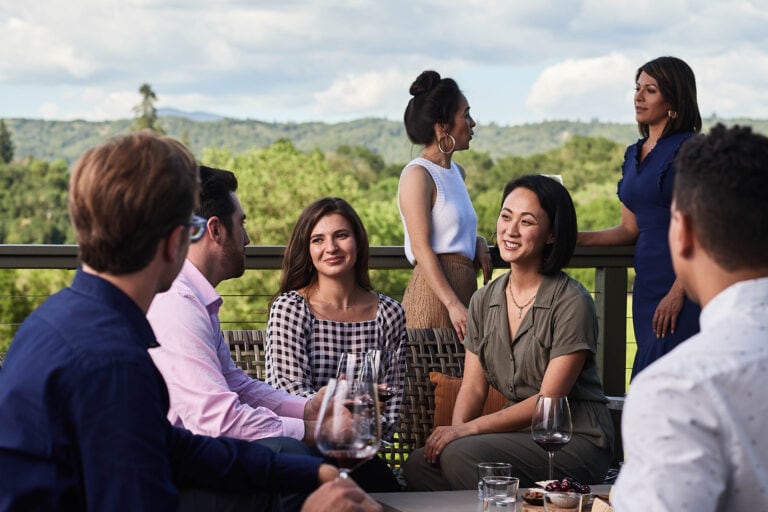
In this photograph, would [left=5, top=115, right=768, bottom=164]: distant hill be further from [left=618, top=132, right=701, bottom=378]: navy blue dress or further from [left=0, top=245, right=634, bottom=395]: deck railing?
[left=618, top=132, right=701, bottom=378]: navy blue dress

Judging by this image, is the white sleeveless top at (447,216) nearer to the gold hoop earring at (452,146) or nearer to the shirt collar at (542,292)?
the gold hoop earring at (452,146)

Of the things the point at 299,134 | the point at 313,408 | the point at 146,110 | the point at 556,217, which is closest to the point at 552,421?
the point at 313,408

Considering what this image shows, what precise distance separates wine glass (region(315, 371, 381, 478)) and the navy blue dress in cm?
203

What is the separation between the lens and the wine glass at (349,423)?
1.82 meters

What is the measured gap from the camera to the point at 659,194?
12.1 feet

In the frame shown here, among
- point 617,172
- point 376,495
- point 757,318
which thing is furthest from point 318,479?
point 617,172

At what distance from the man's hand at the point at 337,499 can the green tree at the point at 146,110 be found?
3559 centimetres

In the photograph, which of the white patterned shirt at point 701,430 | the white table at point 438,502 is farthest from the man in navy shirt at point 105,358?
the white table at point 438,502

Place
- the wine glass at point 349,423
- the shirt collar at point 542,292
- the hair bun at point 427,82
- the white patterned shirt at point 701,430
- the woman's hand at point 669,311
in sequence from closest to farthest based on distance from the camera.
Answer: the white patterned shirt at point 701,430 < the wine glass at point 349,423 < the shirt collar at point 542,292 < the woman's hand at point 669,311 < the hair bun at point 427,82

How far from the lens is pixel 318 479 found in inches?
79.4

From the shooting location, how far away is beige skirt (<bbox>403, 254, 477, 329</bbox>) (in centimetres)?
387

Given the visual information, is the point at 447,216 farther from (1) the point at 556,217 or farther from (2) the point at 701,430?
(2) the point at 701,430

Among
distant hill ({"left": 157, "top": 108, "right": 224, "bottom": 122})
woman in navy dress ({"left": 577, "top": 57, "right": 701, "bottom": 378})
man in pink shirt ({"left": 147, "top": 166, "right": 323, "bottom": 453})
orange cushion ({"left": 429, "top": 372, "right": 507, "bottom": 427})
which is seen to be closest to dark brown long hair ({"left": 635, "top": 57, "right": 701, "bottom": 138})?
woman in navy dress ({"left": 577, "top": 57, "right": 701, "bottom": 378})

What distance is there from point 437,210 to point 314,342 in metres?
0.83
